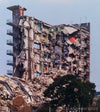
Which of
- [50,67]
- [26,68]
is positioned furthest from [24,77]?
[50,67]

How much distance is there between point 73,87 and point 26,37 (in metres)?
13.9

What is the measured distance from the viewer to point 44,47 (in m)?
58.6

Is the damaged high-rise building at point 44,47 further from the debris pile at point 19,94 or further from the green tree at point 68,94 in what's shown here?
the green tree at point 68,94

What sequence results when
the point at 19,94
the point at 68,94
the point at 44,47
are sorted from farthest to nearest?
the point at 44,47
the point at 19,94
the point at 68,94

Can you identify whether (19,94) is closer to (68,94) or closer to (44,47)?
(68,94)

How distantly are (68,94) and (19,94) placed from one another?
8.16 m

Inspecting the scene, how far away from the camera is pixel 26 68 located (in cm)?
5488

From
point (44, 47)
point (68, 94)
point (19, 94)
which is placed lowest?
point (19, 94)

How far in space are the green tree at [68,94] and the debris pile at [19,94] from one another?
426 centimetres

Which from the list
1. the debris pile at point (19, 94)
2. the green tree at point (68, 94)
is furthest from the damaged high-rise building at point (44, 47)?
the green tree at point (68, 94)

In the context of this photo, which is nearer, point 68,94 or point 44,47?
point 68,94

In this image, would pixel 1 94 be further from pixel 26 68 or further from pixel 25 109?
pixel 26 68

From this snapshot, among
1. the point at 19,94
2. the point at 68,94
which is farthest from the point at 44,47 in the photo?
the point at 68,94

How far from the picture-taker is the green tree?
147 ft
